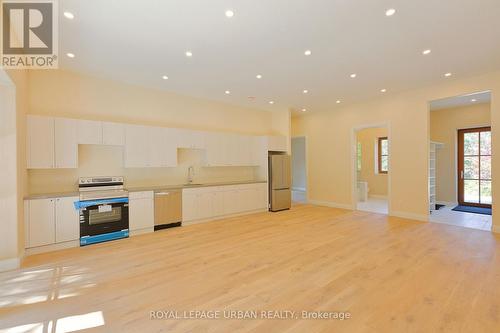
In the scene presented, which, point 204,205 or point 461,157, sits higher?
point 461,157

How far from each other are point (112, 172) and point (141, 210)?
39.9 inches

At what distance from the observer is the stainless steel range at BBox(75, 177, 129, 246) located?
4062 millimetres

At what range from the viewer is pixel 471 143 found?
7145mm

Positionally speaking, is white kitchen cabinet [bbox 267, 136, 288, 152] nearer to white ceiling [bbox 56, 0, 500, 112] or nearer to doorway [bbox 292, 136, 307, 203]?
white ceiling [bbox 56, 0, 500, 112]

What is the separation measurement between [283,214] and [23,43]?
5.96m

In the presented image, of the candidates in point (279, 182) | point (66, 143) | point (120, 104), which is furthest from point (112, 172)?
point (279, 182)

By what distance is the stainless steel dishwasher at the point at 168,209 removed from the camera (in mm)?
4930

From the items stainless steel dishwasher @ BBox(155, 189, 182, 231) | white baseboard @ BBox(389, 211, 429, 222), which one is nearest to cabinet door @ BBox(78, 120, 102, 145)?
stainless steel dishwasher @ BBox(155, 189, 182, 231)

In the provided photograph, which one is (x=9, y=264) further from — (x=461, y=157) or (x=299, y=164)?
(x=461, y=157)

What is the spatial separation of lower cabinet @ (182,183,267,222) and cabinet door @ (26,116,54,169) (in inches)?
96.6

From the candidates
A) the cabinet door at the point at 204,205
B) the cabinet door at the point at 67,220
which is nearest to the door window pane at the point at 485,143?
the cabinet door at the point at 204,205

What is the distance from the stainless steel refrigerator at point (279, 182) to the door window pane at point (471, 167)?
17.9ft

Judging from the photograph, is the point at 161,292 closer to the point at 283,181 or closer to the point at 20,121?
the point at 20,121

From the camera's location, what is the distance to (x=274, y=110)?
7.70 metres
